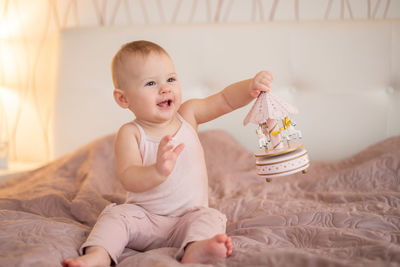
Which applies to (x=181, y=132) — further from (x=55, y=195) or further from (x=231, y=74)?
(x=231, y=74)

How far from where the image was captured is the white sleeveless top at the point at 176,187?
3.76ft

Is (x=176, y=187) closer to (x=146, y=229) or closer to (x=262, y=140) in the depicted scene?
(x=146, y=229)

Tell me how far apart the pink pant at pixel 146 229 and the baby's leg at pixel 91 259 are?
0.01m

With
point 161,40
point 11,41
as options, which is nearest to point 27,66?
point 11,41

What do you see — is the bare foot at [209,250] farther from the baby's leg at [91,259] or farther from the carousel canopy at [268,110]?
the carousel canopy at [268,110]

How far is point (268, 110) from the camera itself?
3.42 ft

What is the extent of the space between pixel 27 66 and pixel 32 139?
1.44 feet

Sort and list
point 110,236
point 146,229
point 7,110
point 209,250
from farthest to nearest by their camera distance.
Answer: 1. point 7,110
2. point 146,229
3. point 110,236
4. point 209,250

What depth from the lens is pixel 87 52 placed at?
2.08m

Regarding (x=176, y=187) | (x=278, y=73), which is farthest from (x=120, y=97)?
(x=278, y=73)

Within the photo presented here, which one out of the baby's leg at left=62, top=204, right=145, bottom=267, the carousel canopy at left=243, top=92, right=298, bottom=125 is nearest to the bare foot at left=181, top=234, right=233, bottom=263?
the baby's leg at left=62, top=204, right=145, bottom=267

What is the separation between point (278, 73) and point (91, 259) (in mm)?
1388

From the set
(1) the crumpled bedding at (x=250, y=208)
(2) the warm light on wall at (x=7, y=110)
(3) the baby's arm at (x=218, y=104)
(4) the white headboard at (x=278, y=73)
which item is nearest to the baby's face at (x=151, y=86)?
(3) the baby's arm at (x=218, y=104)

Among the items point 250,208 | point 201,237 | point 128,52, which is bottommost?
point 250,208
